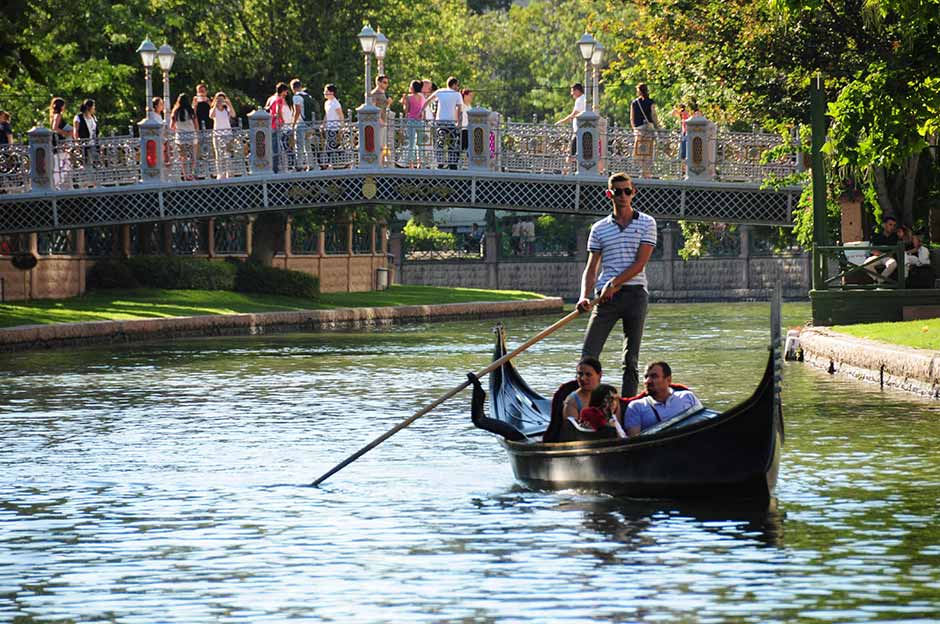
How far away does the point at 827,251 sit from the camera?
2684 centimetres

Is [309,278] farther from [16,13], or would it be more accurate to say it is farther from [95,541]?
[95,541]

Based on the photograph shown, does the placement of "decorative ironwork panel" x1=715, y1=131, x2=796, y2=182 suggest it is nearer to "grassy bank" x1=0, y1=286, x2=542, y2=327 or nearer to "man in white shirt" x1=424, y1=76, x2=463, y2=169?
"man in white shirt" x1=424, y1=76, x2=463, y2=169

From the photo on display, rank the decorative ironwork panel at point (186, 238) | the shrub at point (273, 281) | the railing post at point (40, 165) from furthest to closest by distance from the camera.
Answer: the decorative ironwork panel at point (186, 238) → the shrub at point (273, 281) → the railing post at point (40, 165)

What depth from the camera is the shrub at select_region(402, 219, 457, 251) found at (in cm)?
6594

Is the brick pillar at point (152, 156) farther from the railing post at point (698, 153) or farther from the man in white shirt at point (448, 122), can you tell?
the railing post at point (698, 153)

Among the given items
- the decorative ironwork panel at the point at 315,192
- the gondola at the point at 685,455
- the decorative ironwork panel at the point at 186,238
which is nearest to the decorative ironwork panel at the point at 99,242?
the decorative ironwork panel at the point at 186,238

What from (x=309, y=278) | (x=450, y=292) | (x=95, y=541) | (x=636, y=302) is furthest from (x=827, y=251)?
(x=450, y=292)

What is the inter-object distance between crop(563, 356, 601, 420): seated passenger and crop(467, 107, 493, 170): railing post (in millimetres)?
21248

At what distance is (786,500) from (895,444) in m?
3.30

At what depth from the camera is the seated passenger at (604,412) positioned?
1278 cm

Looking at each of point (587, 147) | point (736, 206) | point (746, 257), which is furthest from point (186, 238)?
point (746, 257)

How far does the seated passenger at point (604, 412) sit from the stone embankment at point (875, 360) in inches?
290

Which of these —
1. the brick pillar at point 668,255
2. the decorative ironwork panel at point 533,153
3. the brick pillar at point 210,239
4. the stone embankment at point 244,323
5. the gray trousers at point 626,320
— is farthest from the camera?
the brick pillar at point 668,255

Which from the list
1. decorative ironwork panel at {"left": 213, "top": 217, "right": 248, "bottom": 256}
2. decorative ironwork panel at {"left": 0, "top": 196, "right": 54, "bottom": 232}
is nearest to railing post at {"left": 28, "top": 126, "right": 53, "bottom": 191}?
decorative ironwork panel at {"left": 0, "top": 196, "right": 54, "bottom": 232}
